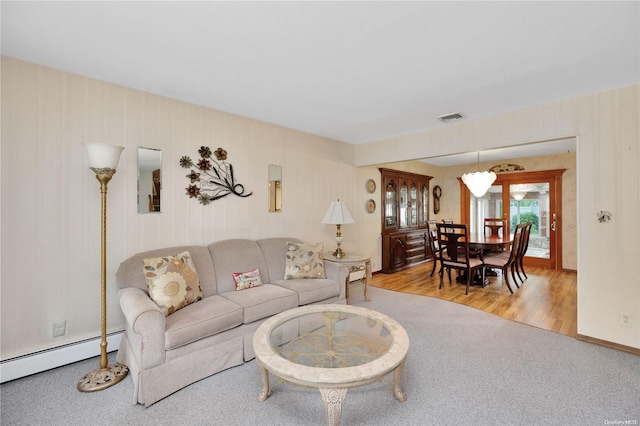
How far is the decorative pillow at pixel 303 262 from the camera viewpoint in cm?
323

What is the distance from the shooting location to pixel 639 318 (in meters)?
2.48

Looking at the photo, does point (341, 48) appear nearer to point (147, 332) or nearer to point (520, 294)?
point (147, 332)

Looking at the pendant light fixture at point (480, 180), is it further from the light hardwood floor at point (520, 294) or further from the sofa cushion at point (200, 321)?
the sofa cushion at point (200, 321)

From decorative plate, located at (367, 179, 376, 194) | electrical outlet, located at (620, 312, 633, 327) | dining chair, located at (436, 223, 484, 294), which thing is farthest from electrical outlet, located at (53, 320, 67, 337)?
electrical outlet, located at (620, 312, 633, 327)

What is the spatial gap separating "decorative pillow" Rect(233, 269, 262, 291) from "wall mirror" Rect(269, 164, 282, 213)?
100cm

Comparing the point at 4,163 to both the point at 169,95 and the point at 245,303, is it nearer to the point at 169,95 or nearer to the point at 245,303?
the point at 169,95

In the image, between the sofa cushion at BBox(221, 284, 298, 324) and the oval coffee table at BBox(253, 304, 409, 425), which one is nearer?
the oval coffee table at BBox(253, 304, 409, 425)

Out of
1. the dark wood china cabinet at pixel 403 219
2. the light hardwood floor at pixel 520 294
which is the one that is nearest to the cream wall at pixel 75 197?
the light hardwood floor at pixel 520 294

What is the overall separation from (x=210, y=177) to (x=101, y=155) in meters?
1.13

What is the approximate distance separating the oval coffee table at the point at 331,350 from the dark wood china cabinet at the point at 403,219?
3.22 m

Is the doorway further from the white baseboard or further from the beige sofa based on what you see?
the white baseboard

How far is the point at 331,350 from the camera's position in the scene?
6.39 feet

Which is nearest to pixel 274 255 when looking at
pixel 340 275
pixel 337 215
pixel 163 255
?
pixel 340 275

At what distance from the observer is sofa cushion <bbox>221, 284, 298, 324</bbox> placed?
7.89 feet
